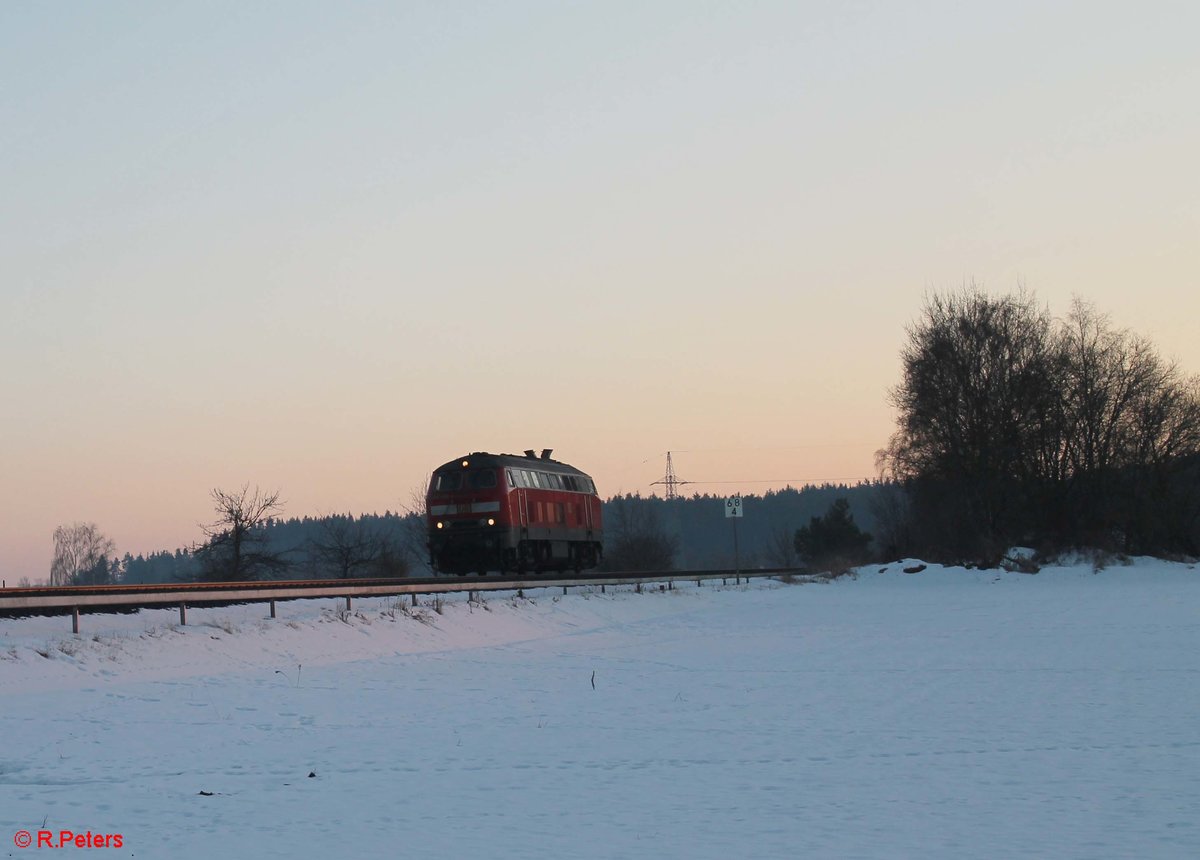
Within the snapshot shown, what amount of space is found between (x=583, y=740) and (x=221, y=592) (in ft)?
32.8

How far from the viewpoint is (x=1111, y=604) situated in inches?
1168

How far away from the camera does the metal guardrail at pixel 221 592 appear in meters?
16.3

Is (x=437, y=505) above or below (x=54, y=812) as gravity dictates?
above

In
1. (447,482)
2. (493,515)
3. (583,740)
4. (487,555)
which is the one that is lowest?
(583,740)

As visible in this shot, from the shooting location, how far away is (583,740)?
11.2 m

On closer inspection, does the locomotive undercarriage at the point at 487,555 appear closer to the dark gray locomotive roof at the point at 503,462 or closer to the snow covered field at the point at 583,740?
the dark gray locomotive roof at the point at 503,462

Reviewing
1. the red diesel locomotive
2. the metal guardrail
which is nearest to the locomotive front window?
the red diesel locomotive

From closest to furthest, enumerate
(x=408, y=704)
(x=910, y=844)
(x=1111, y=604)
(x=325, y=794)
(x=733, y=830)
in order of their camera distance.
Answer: (x=910, y=844), (x=733, y=830), (x=325, y=794), (x=408, y=704), (x=1111, y=604)

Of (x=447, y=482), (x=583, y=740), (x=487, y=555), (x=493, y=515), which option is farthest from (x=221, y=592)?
(x=447, y=482)

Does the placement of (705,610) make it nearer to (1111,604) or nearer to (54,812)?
(1111,604)

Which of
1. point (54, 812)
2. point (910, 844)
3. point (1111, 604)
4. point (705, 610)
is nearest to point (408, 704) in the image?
point (54, 812)

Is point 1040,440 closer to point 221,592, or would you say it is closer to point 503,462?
point 503,462

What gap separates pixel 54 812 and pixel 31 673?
6.21 metres

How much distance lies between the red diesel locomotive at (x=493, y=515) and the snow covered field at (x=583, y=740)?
41.9 feet
